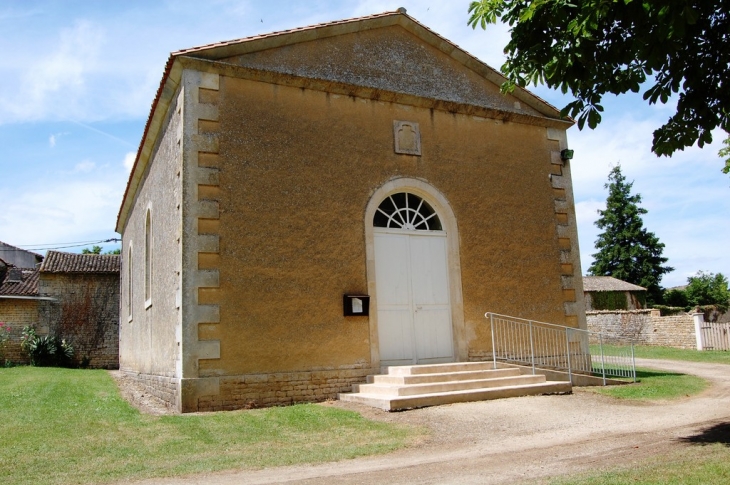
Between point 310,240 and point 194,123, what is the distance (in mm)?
2660

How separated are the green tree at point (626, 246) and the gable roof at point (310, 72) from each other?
34.5 metres

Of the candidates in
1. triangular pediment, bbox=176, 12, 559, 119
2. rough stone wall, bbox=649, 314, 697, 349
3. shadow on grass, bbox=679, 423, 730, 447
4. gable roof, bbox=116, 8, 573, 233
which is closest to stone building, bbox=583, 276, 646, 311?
rough stone wall, bbox=649, 314, 697, 349

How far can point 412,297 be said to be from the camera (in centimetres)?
1132

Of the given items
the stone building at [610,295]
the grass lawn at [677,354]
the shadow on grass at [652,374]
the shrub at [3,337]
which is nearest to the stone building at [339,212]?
the shadow on grass at [652,374]

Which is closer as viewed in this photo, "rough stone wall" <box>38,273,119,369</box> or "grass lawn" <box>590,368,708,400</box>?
"grass lawn" <box>590,368,708,400</box>

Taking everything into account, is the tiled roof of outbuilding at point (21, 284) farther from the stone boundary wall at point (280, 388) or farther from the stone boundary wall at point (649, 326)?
the stone boundary wall at point (649, 326)

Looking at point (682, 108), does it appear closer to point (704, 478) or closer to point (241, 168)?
point (704, 478)

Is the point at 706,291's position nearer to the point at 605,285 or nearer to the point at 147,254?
the point at 605,285

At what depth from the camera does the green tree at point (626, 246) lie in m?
44.1

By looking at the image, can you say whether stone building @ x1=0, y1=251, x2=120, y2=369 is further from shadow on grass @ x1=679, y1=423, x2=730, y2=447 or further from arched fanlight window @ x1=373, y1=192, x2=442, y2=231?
shadow on grass @ x1=679, y1=423, x2=730, y2=447

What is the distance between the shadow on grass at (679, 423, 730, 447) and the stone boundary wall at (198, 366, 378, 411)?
201 inches

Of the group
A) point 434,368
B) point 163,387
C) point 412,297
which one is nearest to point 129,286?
point 163,387

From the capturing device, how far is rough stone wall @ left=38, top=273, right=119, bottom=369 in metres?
23.1

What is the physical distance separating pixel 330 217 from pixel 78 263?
17893 mm
